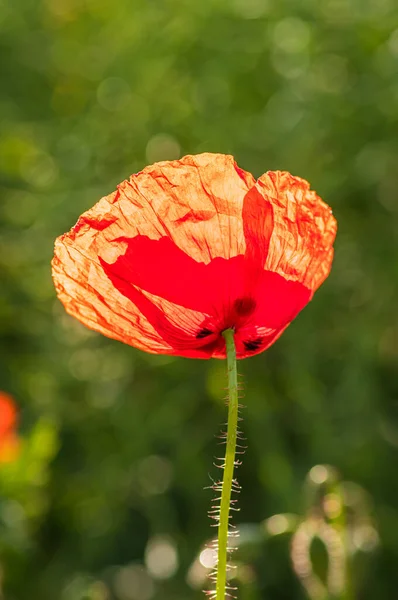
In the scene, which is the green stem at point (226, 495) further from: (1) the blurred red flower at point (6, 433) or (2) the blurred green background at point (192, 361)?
(2) the blurred green background at point (192, 361)

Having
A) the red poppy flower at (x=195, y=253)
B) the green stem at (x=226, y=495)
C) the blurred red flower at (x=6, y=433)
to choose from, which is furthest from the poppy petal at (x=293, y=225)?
the blurred red flower at (x=6, y=433)

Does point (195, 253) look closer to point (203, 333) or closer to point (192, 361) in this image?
point (203, 333)

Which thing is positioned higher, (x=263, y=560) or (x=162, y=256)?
(x=263, y=560)

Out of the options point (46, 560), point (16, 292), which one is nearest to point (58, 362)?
point (16, 292)

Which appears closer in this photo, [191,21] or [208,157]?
[208,157]

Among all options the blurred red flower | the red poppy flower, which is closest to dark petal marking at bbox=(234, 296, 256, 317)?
the red poppy flower

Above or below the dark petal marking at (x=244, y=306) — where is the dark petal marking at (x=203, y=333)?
below

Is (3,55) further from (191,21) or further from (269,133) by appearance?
(269,133)
